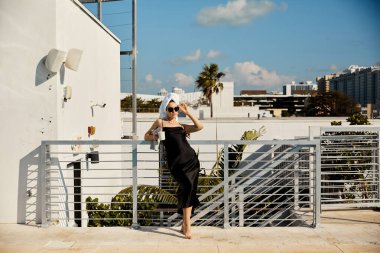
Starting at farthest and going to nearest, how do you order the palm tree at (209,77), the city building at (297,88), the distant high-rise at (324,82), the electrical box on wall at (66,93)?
the city building at (297,88) → the distant high-rise at (324,82) → the palm tree at (209,77) → the electrical box on wall at (66,93)

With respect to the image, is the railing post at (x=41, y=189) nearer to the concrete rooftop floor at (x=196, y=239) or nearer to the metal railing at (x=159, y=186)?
the metal railing at (x=159, y=186)

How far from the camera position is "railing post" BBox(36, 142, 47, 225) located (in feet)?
18.4

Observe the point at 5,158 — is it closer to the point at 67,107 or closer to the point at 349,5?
the point at 67,107

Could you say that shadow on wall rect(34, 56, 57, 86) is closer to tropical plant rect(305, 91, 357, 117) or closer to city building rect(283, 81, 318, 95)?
tropical plant rect(305, 91, 357, 117)

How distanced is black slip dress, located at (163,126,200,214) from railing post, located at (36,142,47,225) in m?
1.69

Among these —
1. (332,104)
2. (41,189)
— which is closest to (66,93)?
(41,189)

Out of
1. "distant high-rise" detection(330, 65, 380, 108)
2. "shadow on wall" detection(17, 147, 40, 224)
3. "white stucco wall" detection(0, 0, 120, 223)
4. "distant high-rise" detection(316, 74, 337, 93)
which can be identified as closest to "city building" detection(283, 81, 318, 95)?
"distant high-rise" detection(316, 74, 337, 93)

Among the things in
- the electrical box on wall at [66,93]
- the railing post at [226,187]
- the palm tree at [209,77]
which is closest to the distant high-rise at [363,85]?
the palm tree at [209,77]

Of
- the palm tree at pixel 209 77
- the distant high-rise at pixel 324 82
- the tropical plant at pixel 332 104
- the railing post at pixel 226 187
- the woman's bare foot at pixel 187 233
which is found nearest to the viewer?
the woman's bare foot at pixel 187 233

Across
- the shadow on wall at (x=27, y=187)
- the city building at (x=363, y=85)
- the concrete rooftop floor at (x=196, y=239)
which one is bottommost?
the concrete rooftop floor at (x=196, y=239)

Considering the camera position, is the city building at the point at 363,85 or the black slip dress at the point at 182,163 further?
the city building at the point at 363,85

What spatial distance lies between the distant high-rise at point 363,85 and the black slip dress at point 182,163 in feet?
331

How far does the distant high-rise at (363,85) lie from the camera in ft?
345

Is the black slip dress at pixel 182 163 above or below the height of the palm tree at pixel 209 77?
A: below
